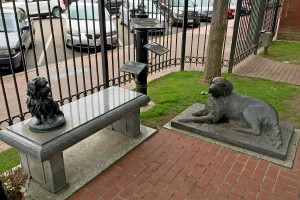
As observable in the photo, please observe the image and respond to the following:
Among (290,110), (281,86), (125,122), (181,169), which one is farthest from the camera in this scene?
(281,86)

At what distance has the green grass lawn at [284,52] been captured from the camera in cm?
957

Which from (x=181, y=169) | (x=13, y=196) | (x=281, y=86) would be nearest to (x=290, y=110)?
(x=281, y=86)

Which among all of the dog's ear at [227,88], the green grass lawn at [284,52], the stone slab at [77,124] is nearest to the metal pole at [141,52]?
the stone slab at [77,124]

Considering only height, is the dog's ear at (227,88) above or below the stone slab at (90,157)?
above

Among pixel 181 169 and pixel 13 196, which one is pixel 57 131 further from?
pixel 181 169

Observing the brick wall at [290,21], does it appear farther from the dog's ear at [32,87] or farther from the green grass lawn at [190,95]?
the dog's ear at [32,87]

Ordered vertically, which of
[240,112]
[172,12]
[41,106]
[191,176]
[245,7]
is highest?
[245,7]

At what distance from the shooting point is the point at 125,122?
168 inches

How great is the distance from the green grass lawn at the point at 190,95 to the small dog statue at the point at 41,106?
100 cm

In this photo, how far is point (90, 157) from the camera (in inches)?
149

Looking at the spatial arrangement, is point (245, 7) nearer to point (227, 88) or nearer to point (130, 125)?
point (227, 88)

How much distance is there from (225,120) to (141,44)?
5.96ft

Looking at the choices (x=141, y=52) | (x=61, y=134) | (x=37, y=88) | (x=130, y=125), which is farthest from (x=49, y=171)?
(x=141, y=52)

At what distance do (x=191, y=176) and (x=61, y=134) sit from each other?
163 centimetres
